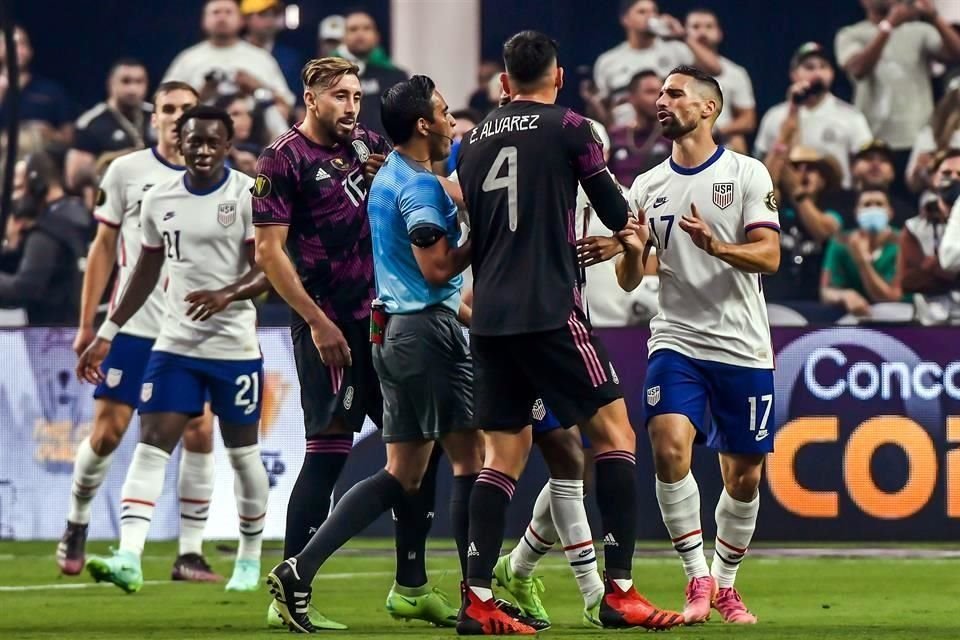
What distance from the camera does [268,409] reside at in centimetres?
1166

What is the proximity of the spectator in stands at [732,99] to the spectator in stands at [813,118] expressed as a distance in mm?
133

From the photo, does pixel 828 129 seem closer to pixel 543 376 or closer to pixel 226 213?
pixel 226 213

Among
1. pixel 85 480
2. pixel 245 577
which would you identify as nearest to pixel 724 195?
pixel 245 577

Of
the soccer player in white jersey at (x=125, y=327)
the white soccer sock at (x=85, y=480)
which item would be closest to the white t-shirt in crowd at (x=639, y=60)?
the soccer player in white jersey at (x=125, y=327)

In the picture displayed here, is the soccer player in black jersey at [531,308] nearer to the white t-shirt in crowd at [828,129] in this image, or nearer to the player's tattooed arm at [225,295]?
the player's tattooed arm at [225,295]

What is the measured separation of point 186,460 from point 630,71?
598 centimetres

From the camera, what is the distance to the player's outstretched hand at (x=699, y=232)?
6.75 meters

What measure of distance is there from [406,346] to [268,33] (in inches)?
340

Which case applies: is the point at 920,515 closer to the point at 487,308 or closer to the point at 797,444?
the point at 797,444

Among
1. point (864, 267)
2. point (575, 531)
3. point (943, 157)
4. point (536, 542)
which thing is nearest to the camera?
point (575, 531)

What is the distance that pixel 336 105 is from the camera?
23.3 feet

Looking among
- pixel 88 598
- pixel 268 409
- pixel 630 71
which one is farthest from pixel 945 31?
pixel 88 598

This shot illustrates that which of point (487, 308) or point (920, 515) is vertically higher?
point (487, 308)

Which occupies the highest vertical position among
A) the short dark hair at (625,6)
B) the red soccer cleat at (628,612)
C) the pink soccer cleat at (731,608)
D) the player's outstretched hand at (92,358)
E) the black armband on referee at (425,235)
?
the short dark hair at (625,6)
